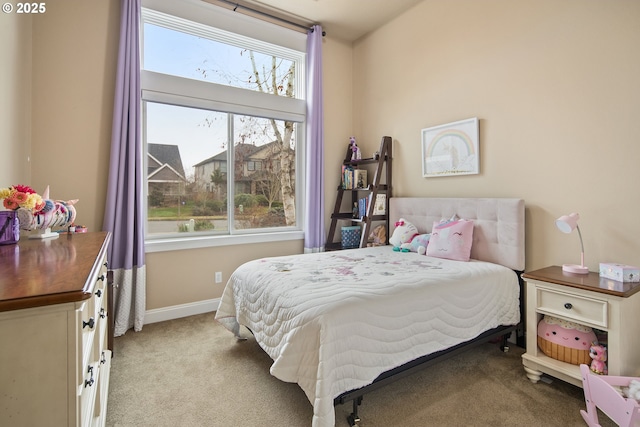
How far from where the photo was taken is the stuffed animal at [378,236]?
3.52m

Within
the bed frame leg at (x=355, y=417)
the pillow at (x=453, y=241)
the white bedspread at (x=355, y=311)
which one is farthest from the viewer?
the pillow at (x=453, y=241)

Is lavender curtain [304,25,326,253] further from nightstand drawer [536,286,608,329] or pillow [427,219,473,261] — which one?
nightstand drawer [536,286,608,329]

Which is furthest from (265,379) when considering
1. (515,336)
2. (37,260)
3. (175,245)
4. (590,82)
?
(590,82)

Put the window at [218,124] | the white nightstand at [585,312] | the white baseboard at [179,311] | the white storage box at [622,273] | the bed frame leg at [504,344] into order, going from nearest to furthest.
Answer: the white nightstand at [585,312], the white storage box at [622,273], the bed frame leg at [504,344], the white baseboard at [179,311], the window at [218,124]

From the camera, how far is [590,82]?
6.88 ft

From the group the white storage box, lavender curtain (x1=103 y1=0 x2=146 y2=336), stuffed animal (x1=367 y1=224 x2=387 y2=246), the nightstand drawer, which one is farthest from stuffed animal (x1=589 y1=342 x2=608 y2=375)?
lavender curtain (x1=103 y1=0 x2=146 y2=336)

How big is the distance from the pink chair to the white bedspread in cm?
58

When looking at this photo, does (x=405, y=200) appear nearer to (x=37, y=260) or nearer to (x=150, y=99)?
(x=150, y=99)

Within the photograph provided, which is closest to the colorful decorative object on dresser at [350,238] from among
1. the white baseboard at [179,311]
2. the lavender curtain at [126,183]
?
the white baseboard at [179,311]

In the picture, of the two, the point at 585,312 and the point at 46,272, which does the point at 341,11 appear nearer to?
the point at 585,312

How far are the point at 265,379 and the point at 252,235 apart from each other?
171 centimetres

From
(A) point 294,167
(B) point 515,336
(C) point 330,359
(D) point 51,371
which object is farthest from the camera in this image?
(A) point 294,167

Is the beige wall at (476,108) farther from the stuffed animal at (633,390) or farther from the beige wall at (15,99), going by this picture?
the stuffed animal at (633,390)

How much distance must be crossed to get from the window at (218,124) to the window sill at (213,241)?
0.15ft
